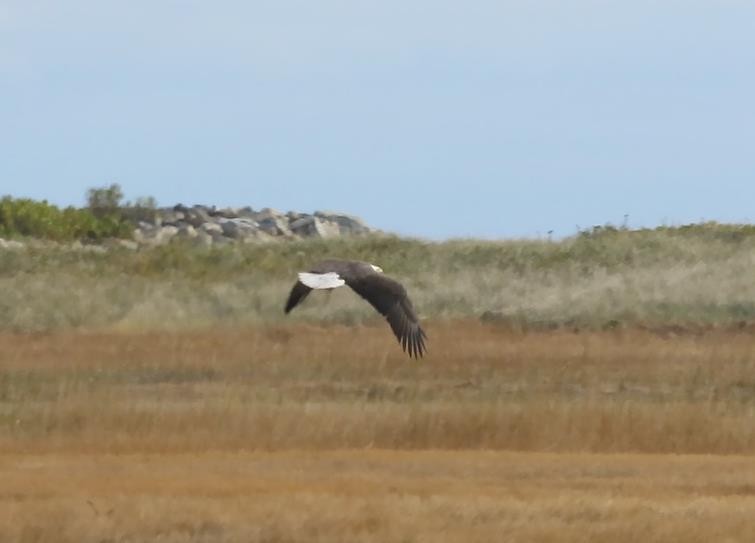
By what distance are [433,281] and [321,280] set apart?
25.6 m

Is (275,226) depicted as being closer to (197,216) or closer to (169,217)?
(197,216)

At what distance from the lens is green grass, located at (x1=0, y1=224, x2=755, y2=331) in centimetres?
3728

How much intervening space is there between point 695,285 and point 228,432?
807 inches

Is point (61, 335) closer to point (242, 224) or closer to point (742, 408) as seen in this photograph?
point (742, 408)

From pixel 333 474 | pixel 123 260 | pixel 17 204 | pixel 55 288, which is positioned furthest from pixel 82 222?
pixel 333 474

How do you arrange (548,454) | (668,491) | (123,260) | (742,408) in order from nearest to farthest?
(668,491)
(548,454)
(742,408)
(123,260)

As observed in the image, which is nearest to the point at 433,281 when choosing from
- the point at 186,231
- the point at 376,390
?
the point at 376,390

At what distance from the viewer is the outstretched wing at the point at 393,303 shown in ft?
57.5

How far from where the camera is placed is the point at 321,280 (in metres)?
16.6

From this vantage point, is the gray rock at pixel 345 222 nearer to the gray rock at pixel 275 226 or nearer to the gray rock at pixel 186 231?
the gray rock at pixel 275 226

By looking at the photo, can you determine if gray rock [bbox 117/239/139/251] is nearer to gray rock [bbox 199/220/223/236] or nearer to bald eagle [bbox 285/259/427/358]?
gray rock [bbox 199/220/223/236]

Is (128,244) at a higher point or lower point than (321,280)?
higher

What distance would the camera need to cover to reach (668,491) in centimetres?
1582

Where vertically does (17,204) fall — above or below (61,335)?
above
